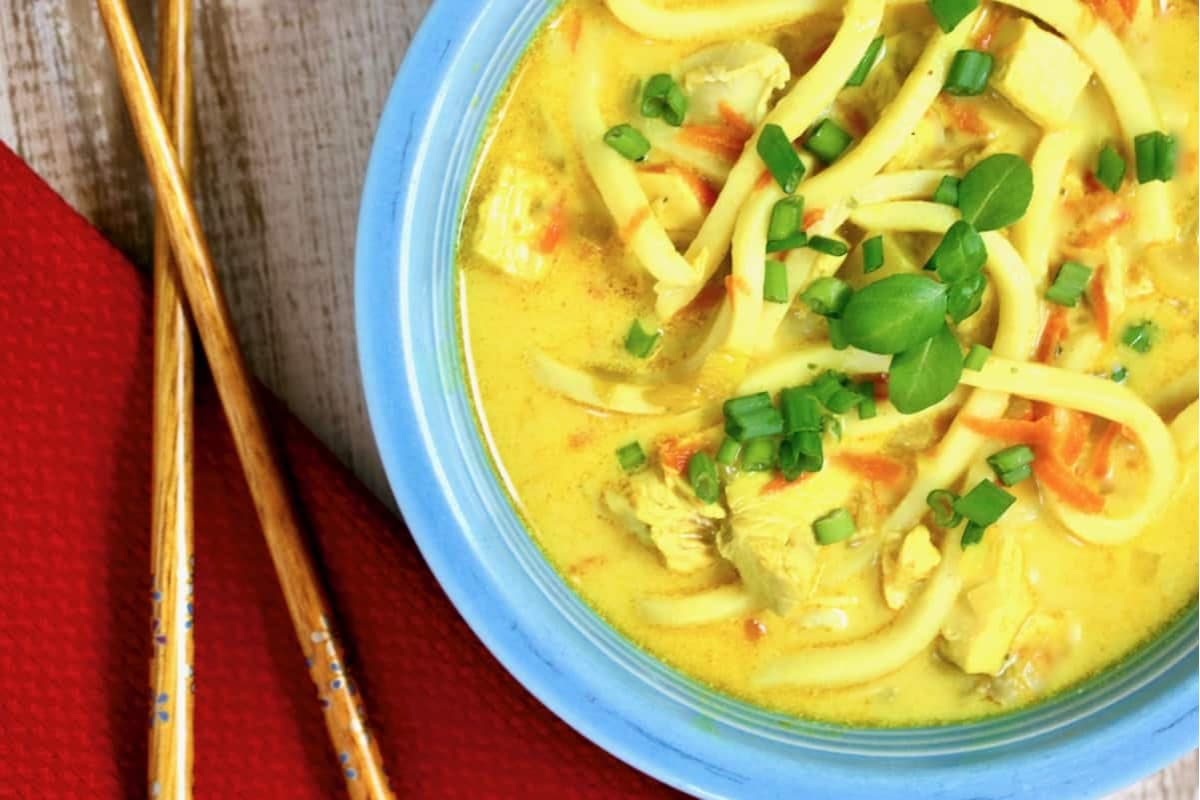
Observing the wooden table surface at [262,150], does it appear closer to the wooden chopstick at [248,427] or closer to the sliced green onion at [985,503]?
the wooden chopstick at [248,427]

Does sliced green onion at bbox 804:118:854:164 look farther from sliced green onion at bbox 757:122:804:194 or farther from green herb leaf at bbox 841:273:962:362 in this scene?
green herb leaf at bbox 841:273:962:362

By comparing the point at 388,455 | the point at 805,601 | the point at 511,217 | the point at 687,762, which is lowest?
the point at 687,762

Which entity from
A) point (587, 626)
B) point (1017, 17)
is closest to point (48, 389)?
point (587, 626)

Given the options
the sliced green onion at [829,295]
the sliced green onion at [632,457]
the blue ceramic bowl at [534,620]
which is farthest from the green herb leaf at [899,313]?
the blue ceramic bowl at [534,620]

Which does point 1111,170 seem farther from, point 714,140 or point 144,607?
point 144,607

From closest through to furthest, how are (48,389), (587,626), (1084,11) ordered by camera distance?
(1084,11), (587,626), (48,389)

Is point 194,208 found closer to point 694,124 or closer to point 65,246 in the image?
point 65,246
